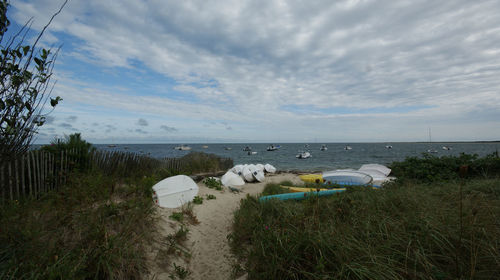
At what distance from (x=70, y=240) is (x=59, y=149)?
429 centimetres

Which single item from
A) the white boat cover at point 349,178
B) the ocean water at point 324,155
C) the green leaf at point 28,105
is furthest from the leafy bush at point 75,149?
the white boat cover at point 349,178

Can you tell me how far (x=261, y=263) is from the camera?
339 centimetres

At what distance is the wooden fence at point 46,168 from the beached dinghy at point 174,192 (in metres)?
2.28

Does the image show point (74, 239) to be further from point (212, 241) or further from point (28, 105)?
point (212, 241)

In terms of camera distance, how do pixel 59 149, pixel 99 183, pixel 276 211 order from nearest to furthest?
pixel 276 211 → pixel 99 183 → pixel 59 149

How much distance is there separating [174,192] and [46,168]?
3211mm

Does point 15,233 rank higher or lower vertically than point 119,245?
higher

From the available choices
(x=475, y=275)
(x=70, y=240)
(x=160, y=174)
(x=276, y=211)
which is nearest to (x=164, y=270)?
(x=70, y=240)

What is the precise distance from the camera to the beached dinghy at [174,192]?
6512mm

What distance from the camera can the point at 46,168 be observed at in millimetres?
5941

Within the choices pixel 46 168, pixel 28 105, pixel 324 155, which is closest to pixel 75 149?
pixel 46 168

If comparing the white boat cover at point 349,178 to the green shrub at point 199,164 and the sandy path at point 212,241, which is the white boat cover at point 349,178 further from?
the green shrub at point 199,164

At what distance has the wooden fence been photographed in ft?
16.6

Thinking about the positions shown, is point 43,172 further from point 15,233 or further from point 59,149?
point 15,233
